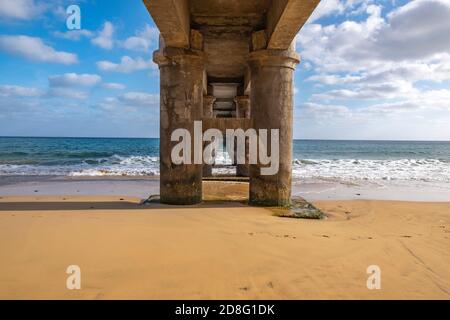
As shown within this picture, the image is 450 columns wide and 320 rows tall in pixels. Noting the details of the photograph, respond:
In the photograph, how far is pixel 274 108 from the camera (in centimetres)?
668

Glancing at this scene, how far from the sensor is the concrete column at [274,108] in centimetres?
667

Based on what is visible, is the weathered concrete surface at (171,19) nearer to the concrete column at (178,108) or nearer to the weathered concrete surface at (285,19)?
the concrete column at (178,108)

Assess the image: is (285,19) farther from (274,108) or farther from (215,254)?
(215,254)

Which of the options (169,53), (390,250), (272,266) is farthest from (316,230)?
(169,53)

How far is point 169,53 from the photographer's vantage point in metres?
6.59

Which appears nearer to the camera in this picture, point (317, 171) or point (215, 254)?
point (215, 254)

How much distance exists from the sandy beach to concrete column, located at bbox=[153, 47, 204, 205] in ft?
2.62

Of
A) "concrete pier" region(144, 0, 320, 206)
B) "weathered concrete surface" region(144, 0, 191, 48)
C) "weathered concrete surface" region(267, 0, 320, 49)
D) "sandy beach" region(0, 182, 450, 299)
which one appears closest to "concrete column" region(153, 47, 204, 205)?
→ "concrete pier" region(144, 0, 320, 206)

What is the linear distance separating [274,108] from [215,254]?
387cm

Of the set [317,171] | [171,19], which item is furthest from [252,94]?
[317,171]

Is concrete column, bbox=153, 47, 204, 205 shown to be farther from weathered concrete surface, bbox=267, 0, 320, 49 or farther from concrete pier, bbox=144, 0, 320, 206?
weathered concrete surface, bbox=267, 0, 320, 49

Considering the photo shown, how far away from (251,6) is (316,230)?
4704 millimetres
